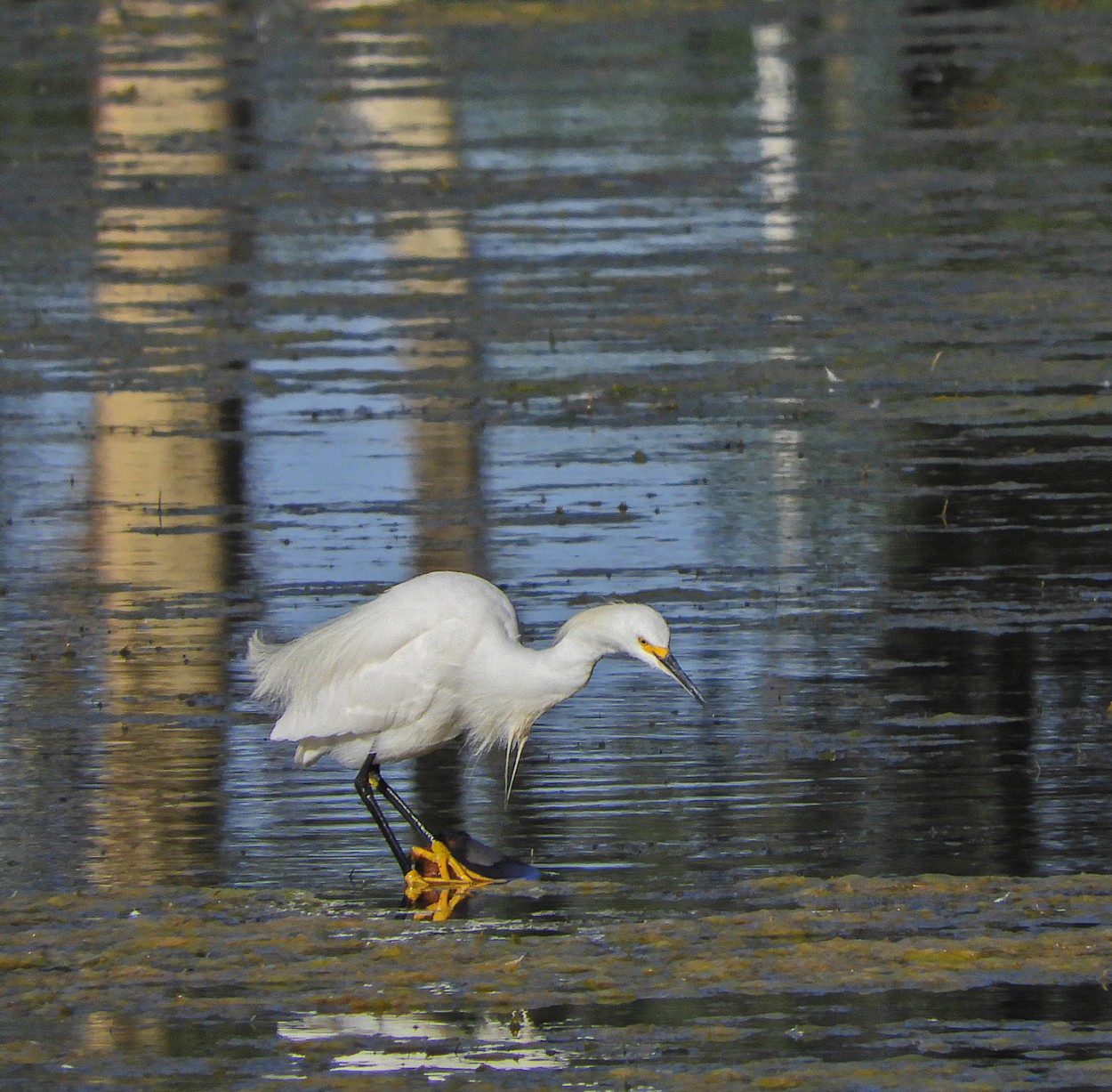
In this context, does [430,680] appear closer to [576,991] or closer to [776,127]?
[576,991]

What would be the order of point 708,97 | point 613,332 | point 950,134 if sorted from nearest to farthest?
point 613,332
point 950,134
point 708,97

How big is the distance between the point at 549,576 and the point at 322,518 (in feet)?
6.08

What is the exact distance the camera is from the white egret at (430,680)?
345 inches

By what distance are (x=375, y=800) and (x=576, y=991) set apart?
191cm

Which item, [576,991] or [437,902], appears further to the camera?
[437,902]

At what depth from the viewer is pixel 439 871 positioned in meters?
8.75

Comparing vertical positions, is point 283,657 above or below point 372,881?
above

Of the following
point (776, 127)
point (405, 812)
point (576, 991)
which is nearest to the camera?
point (576, 991)

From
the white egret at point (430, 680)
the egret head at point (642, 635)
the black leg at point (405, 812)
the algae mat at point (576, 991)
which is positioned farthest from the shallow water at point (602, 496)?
the egret head at point (642, 635)

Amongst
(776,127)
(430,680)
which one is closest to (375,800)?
(430,680)

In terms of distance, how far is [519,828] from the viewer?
30.4 feet

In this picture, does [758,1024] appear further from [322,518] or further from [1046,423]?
[1046,423]

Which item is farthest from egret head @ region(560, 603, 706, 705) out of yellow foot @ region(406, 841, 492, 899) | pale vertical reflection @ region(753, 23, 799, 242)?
pale vertical reflection @ region(753, 23, 799, 242)

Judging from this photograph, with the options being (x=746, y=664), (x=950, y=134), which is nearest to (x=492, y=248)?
(x=950, y=134)
